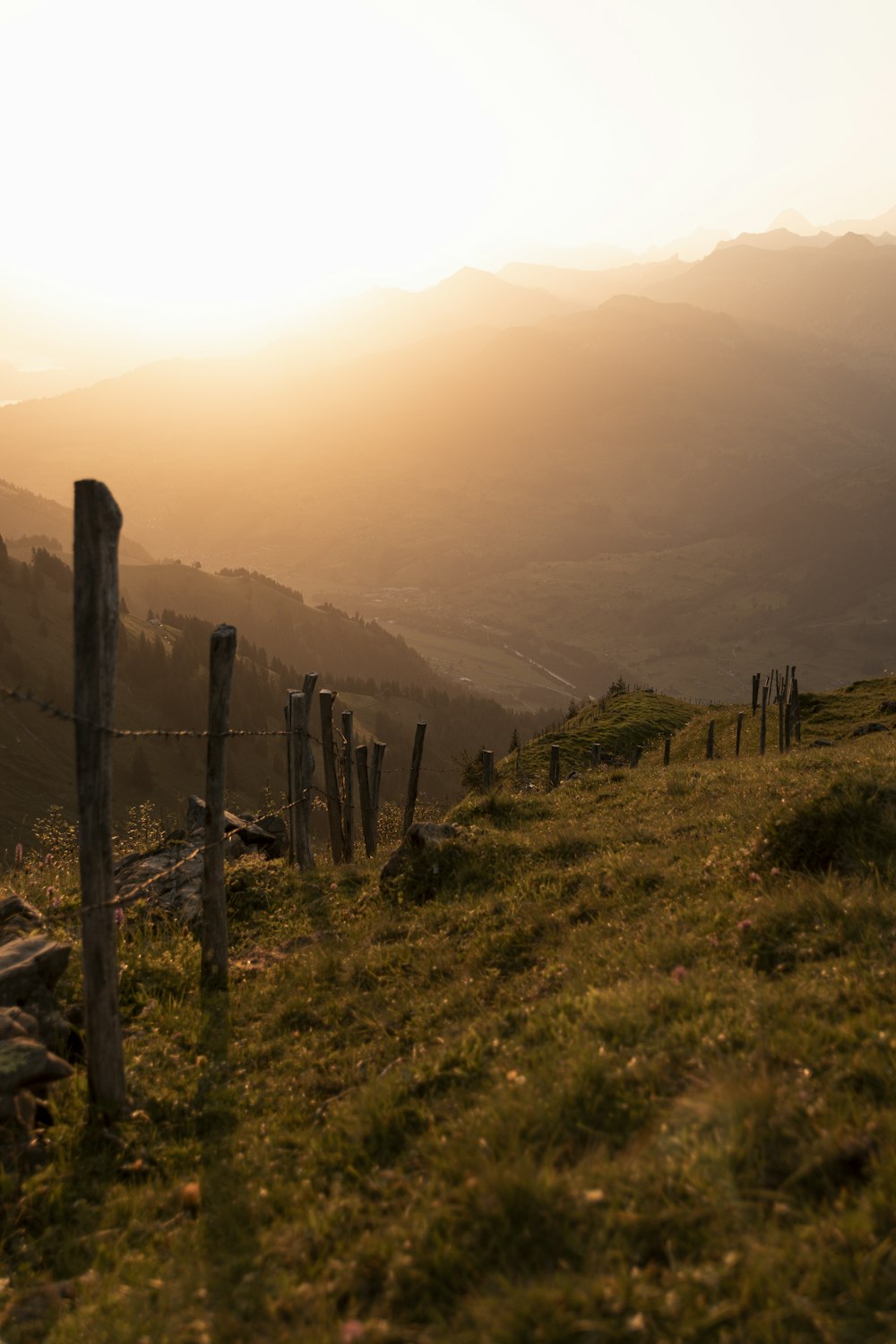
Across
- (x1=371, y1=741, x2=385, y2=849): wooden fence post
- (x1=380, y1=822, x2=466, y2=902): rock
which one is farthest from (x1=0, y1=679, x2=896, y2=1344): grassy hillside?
(x1=371, y1=741, x2=385, y2=849): wooden fence post

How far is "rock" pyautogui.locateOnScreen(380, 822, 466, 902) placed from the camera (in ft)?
38.5

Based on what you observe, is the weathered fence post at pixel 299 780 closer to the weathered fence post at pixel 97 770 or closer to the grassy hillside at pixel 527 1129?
the grassy hillside at pixel 527 1129

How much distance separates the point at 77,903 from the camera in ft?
37.7

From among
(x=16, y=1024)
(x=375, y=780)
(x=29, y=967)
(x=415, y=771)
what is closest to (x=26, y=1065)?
(x=16, y=1024)

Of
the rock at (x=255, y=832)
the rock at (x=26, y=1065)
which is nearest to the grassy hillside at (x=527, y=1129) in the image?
the rock at (x=26, y=1065)

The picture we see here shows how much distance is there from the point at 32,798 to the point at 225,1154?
234ft

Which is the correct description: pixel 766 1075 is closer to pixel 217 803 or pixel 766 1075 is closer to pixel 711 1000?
pixel 711 1000

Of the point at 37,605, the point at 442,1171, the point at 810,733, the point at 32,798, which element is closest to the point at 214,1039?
the point at 442,1171

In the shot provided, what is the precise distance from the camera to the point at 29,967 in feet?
25.8

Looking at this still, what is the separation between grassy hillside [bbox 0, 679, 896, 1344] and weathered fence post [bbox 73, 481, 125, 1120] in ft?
1.91

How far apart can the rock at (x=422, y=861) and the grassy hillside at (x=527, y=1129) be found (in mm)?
1321

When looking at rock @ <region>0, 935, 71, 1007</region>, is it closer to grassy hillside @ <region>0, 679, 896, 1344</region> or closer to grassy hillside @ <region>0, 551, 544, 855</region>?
grassy hillside @ <region>0, 679, 896, 1344</region>

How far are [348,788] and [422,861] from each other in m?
5.31

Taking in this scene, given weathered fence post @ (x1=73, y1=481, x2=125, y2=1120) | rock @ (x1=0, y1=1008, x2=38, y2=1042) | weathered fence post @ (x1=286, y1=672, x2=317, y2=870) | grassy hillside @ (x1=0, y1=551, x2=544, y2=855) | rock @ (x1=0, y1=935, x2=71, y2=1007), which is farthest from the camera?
grassy hillside @ (x1=0, y1=551, x2=544, y2=855)
